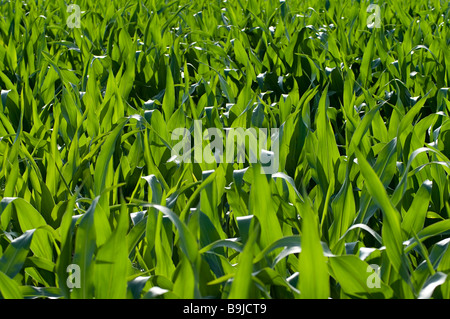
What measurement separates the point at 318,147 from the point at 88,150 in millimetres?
585

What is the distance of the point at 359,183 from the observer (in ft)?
4.48

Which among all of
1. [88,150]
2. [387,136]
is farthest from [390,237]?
[88,150]
